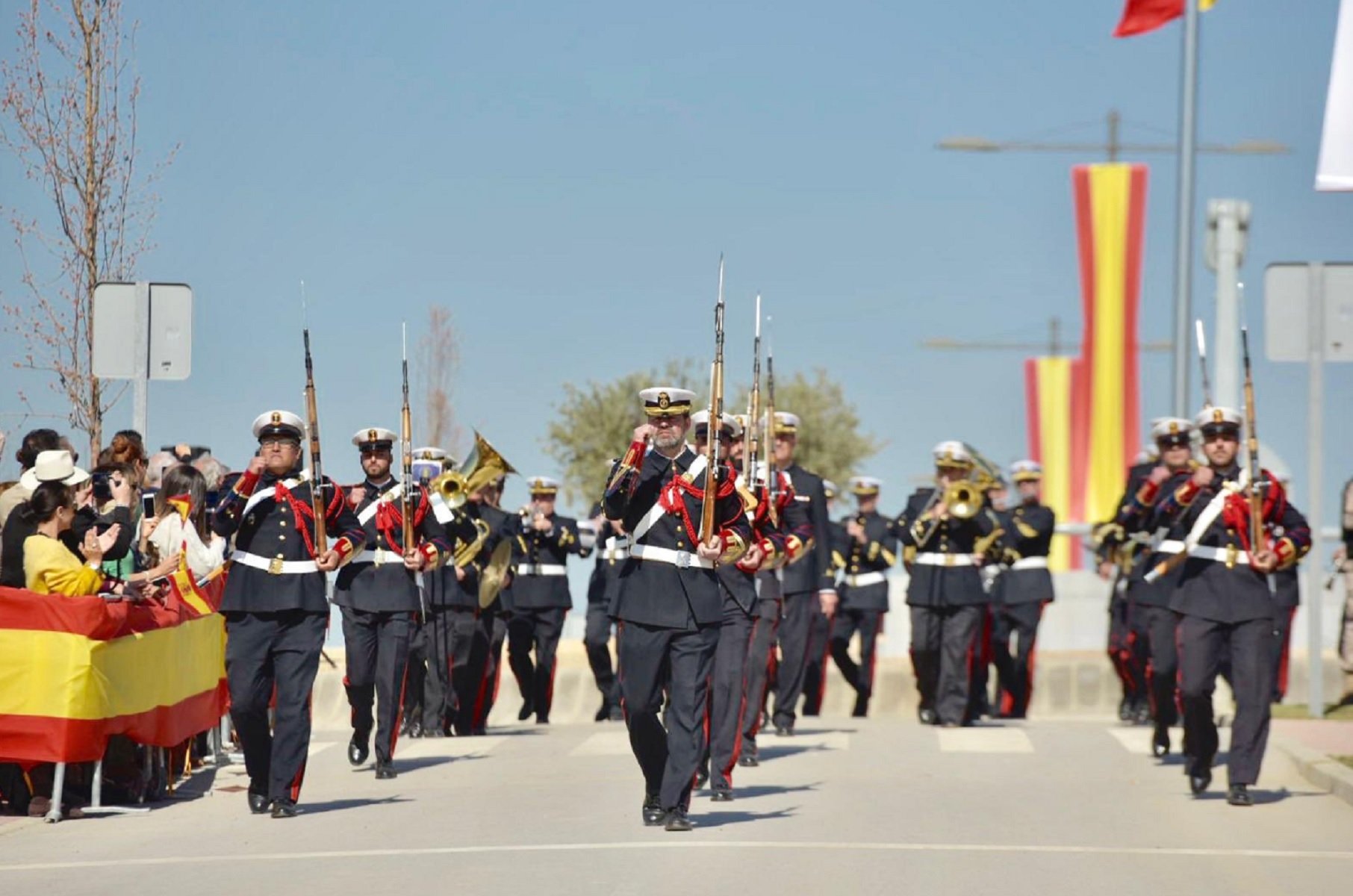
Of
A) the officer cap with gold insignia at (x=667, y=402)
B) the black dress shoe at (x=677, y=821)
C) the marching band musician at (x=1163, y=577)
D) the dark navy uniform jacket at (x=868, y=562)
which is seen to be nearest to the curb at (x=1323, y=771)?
the marching band musician at (x=1163, y=577)

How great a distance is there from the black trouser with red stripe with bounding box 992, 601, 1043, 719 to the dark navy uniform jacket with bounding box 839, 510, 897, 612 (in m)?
1.35

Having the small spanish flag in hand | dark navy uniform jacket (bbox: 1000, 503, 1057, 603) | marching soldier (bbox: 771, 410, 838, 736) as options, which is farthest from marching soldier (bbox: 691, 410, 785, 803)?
the small spanish flag in hand

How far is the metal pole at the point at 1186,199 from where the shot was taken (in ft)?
91.0

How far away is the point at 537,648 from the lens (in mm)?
25344

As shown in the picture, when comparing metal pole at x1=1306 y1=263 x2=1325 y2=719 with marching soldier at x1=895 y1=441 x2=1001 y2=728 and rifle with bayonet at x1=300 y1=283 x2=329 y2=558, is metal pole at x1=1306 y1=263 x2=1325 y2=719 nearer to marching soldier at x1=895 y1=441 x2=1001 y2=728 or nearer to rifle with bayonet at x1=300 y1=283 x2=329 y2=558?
marching soldier at x1=895 y1=441 x2=1001 y2=728

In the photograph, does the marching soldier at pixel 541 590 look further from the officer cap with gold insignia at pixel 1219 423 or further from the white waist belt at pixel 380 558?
the officer cap with gold insignia at pixel 1219 423

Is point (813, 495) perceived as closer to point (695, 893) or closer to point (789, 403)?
point (695, 893)

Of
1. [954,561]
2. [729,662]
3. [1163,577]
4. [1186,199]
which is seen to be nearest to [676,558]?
[729,662]

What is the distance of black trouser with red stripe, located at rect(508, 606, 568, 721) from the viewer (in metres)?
25.1

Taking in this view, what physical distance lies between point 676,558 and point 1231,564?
12.2 feet

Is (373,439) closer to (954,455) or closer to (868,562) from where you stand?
(954,455)

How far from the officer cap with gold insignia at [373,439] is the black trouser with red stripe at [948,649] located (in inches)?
245

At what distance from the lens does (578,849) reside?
1254 centimetres

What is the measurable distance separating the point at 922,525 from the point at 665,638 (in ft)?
32.0
